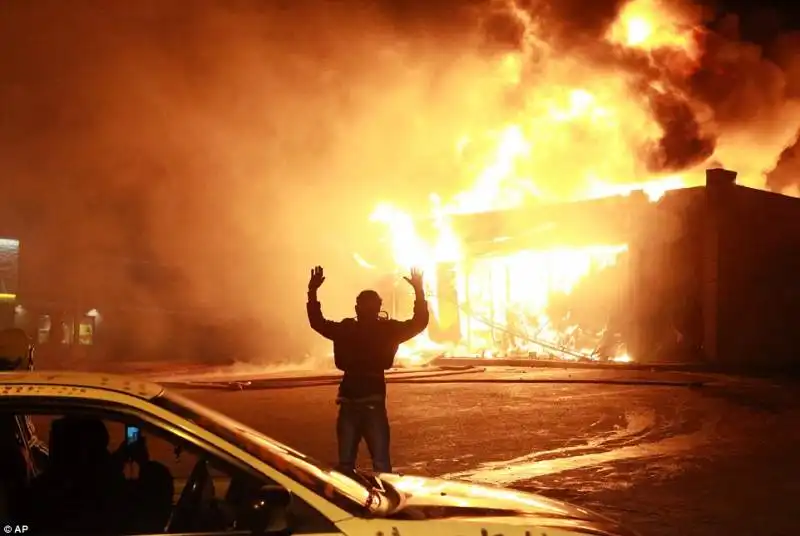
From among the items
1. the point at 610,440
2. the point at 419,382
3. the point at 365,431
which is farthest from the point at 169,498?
the point at 419,382

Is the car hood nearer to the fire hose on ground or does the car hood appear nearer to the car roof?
the car roof

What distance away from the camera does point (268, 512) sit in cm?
238

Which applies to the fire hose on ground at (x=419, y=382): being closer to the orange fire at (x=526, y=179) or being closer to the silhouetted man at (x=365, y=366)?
the orange fire at (x=526, y=179)

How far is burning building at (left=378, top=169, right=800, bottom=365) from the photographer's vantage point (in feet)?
64.1

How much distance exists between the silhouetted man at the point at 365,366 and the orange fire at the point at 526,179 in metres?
17.3

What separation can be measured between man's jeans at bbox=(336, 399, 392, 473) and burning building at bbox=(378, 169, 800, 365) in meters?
16.1

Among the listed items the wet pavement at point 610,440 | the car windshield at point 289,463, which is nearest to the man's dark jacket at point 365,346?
the wet pavement at point 610,440

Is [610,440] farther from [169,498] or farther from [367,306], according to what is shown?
[169,498]

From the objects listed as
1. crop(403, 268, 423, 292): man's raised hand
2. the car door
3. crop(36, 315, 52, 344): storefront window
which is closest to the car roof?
the car door

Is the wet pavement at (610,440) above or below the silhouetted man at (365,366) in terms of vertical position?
below

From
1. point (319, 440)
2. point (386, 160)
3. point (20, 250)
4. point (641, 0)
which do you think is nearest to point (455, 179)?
point (386, 160)

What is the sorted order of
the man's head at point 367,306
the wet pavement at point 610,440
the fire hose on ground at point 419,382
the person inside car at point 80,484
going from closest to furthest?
the person inside car at point 80,484 < the man's head at point 367,306 < the wet pavement at point 610,440 < the fire hose on ground at point 419,382

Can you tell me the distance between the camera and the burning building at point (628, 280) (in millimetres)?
19547

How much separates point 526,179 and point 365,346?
62.0 ft
